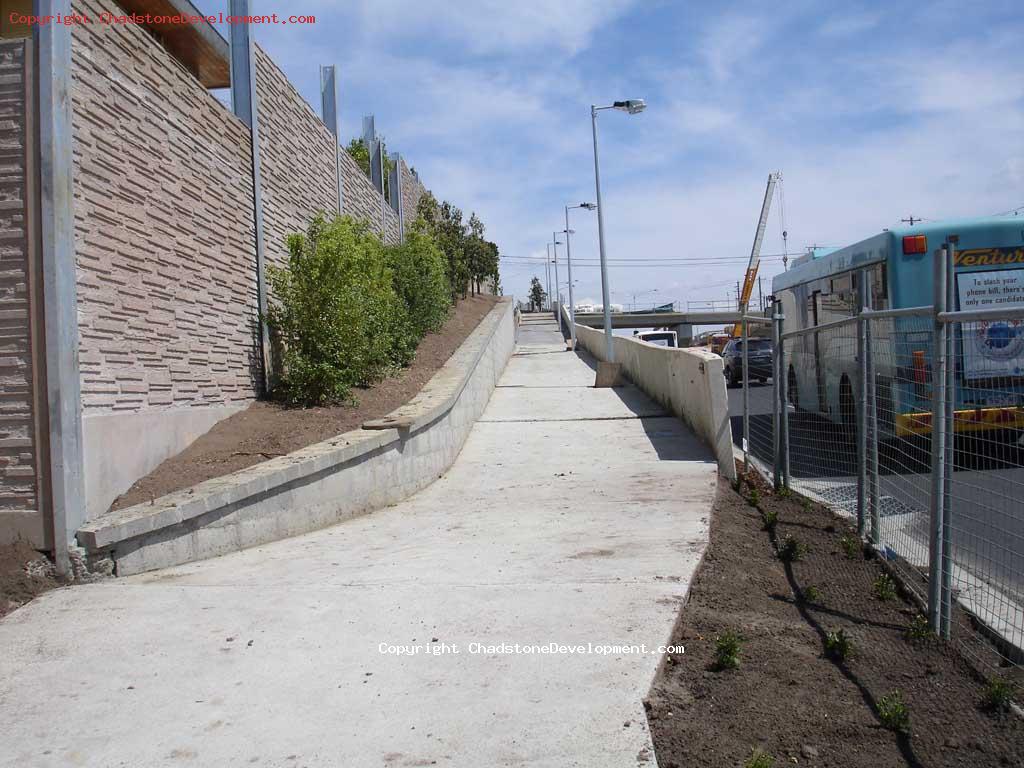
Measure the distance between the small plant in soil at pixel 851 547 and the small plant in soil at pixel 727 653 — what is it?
232 cm

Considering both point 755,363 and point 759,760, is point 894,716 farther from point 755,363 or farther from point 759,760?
point 755,363

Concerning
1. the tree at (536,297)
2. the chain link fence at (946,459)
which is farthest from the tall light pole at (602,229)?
the tree at (536,297)

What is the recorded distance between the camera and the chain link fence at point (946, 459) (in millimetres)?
4137

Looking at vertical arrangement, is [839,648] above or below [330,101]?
below

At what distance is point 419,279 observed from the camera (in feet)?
59.3

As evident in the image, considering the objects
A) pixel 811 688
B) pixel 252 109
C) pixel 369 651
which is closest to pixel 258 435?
pixel 252 109

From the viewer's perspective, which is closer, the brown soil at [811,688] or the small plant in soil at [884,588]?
the brown soil at [811,688]

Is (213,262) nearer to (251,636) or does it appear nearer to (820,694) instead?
(251,636)

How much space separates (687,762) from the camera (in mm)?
2986

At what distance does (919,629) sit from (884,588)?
0.69 metres

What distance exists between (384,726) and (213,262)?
21.9ft

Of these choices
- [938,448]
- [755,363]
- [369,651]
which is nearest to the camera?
[369,651]

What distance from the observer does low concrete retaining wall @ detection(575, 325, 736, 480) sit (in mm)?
9617

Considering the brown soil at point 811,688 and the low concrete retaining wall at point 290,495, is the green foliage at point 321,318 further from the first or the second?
the brown soil at point 811,688
